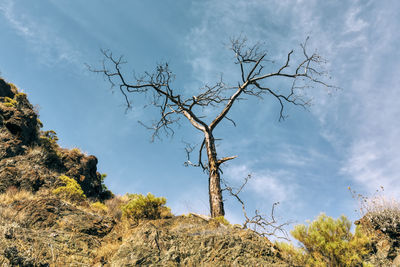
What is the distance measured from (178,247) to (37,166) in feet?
37.7

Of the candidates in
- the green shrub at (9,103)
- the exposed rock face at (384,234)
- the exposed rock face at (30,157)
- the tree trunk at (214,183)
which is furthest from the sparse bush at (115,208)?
the exposed rock face at (384,234)

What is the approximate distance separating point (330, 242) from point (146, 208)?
5.15 meters

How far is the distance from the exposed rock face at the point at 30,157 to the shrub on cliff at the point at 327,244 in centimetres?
1120

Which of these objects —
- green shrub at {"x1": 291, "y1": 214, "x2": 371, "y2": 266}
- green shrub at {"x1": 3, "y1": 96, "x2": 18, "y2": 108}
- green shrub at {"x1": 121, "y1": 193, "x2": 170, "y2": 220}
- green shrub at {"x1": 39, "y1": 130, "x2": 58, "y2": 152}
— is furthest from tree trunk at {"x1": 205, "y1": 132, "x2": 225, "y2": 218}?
green shrub at {"x1": 3, "y1": 96, "x2": 18, "y2": 108}

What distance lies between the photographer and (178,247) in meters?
4.64

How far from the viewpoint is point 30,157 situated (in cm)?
1286

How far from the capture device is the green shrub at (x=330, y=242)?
17.1 ft

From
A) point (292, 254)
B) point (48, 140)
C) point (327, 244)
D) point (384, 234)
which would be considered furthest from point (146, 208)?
point (48, 140)

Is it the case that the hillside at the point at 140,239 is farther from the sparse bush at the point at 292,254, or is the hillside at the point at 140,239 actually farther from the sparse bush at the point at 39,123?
the sparse bush at the point at 39,123

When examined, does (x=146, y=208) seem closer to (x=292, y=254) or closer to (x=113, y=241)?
(x=113, y=241)

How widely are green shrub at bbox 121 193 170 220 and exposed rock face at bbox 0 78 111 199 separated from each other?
6.28 m

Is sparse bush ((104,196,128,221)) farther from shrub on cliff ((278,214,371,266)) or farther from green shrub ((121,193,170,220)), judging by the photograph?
shrub on cliff ((278,214,371,266))

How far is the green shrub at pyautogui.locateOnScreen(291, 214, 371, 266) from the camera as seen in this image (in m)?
5.22

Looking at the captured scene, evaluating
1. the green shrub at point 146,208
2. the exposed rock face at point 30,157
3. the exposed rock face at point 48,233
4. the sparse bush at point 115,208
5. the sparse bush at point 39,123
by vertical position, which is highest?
the sparse bush at point 39,123
